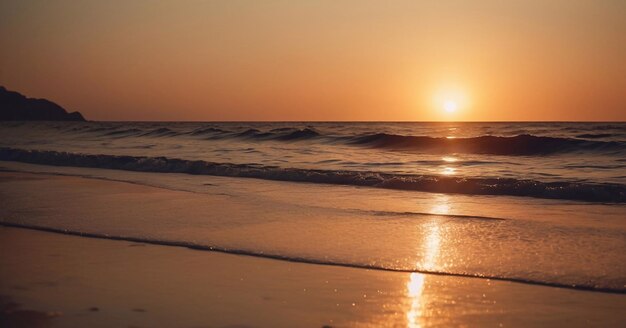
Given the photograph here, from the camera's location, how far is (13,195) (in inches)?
373

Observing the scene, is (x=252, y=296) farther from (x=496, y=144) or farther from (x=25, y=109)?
(x=25, y=109)

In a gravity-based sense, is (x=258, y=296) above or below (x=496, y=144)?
above

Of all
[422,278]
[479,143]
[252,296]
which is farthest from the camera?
[479,143]

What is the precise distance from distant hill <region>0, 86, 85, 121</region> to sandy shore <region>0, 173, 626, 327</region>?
440ft

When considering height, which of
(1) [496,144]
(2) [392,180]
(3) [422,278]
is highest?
(3) [422,278]

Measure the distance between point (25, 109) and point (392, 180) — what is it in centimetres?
13697

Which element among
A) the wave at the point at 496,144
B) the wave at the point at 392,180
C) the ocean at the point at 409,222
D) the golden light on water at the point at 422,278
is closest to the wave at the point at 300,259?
the ocean at the point at 409,222

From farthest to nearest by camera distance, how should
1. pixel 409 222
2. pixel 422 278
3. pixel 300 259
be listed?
pixel 409 222 < pixel 300 259 < pixel 422 278

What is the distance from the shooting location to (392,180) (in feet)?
40.0

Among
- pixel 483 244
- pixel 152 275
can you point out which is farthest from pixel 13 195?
pixel 483 244

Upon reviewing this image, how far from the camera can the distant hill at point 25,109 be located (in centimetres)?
12538

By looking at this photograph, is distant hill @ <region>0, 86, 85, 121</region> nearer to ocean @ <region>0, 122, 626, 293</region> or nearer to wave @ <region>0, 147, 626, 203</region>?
wave @ <region>0, 147, 626, 203</region>

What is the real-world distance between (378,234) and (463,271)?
1.62 meters

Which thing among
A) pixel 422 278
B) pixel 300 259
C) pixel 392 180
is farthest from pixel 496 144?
pixel 422 278
